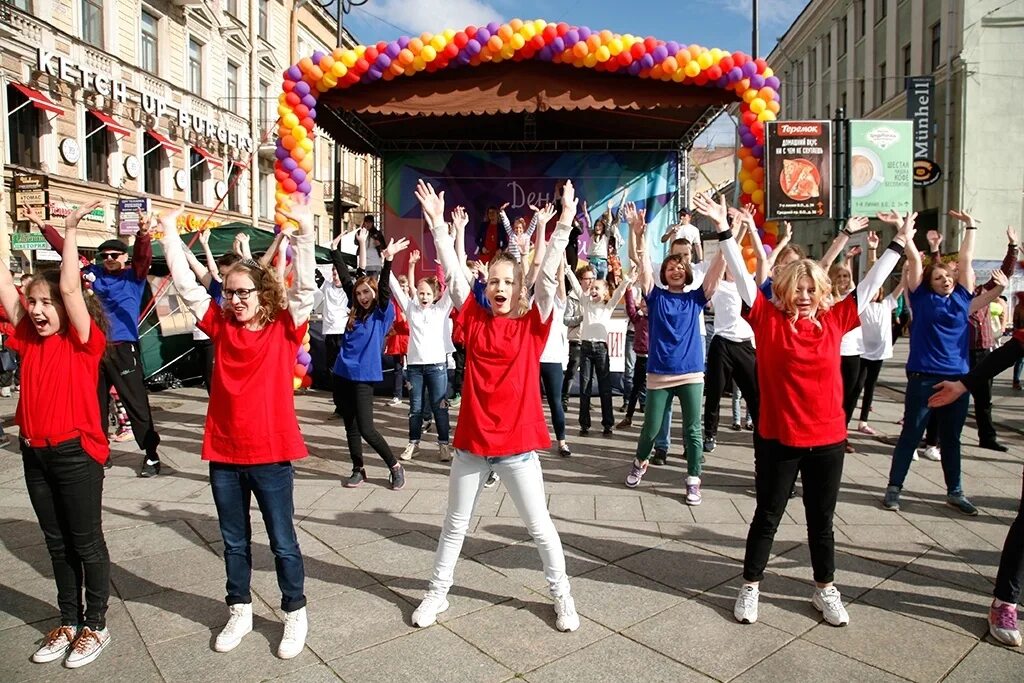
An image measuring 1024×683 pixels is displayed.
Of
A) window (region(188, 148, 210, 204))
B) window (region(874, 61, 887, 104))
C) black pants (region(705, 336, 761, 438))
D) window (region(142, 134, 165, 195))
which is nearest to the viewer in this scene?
black pants (region(705, 336, 761, 438))

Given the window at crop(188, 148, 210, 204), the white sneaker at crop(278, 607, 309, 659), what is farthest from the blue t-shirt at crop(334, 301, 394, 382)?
the window at crop(188, 148, 210, 204)

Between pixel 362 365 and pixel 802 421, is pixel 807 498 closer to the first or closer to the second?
pixel 802 421

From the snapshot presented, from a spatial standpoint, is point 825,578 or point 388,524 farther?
point 388,524

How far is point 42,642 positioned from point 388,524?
6.68 ft

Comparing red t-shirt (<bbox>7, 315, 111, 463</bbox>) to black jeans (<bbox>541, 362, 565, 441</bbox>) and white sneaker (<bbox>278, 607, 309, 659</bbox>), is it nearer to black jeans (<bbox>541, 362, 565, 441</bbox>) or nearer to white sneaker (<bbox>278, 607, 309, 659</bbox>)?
white sneaker (<bbox>278, 607, 309, 659</bbox>)

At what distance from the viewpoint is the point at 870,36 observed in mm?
29578

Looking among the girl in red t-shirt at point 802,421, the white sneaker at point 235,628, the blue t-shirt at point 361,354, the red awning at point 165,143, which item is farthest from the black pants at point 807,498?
the red awning at point 165,143

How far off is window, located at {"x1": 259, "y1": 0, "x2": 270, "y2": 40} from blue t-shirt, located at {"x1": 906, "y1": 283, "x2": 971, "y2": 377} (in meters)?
33.4

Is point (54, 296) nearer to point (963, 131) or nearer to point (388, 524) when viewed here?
point (388, 524)

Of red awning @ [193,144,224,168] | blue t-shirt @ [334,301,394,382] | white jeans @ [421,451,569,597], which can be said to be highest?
red awning @ [193,144,224,168]

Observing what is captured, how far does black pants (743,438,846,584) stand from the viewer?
3389 millimetres

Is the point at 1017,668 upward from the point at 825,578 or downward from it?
downward

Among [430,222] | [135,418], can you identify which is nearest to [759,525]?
[430,222]

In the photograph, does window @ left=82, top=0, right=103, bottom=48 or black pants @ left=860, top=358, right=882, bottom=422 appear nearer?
black pants @ left=860, top=358, right=882, bottom=422
